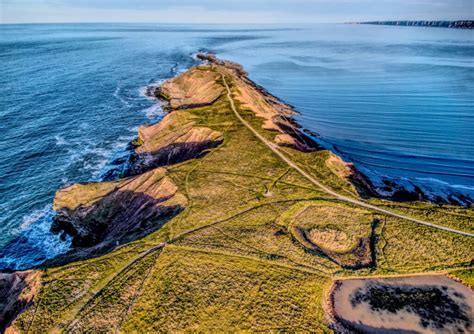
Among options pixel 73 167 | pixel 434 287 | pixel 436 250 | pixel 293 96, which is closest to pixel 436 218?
pixel 436 250

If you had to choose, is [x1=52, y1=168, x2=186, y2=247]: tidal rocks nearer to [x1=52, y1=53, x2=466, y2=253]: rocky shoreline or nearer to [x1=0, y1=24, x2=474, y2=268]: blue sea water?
[x1=52, y1=53, x2=466, y2=253]: rocky shoreline

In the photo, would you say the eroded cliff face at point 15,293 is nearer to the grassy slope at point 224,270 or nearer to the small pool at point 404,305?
the grassy slope at point 224,270

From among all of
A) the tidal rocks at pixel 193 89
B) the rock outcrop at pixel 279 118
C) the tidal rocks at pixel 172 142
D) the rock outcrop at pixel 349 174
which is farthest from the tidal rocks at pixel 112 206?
the tidal rocks at pixel 193 89

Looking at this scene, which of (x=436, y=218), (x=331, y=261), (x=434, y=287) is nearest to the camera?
(x=434, y=287)

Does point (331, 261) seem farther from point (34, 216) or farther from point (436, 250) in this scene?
point (34, 216)

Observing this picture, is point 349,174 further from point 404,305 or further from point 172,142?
point 172,142

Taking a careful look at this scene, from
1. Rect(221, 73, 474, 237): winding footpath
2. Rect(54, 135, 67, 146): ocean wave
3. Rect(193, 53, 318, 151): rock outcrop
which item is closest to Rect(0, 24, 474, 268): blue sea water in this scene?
Rect(54, 135, 67, 146): ocean wave
